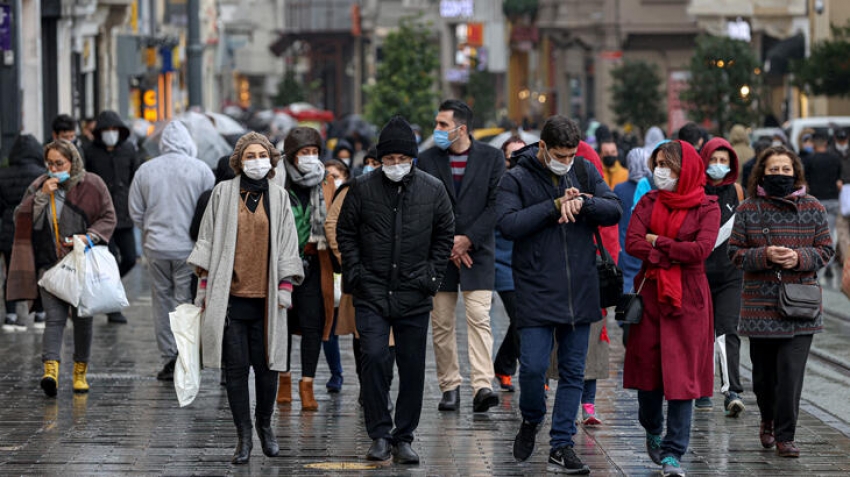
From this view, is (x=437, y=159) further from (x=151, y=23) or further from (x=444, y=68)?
(x=444, y=68)

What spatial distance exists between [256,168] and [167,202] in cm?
338

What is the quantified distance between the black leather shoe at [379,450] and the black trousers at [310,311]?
6.17ft

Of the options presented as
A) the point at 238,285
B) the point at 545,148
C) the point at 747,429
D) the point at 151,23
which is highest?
the point at 151,23

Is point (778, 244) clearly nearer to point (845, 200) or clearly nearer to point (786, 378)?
point (786, 378)

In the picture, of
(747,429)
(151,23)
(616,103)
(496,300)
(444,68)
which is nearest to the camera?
(747,429)

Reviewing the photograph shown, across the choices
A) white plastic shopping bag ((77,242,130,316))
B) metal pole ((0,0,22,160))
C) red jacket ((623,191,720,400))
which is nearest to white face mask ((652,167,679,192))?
red jacket ((623,191,720,400))

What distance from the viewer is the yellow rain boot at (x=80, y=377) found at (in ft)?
40.7

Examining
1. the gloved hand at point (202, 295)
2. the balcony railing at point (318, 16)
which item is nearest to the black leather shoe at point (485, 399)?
the gloved hand at point (202, 295)

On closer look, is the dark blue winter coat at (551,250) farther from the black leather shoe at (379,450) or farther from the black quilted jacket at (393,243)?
the black leather shoe at (379,450)

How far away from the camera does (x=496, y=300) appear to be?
19.8 metres

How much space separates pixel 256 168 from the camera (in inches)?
386

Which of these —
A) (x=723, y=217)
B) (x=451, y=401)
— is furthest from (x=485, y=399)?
(x=723, y=217)

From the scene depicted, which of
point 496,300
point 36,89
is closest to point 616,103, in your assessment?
point 36,89

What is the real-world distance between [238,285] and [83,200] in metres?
3.10
